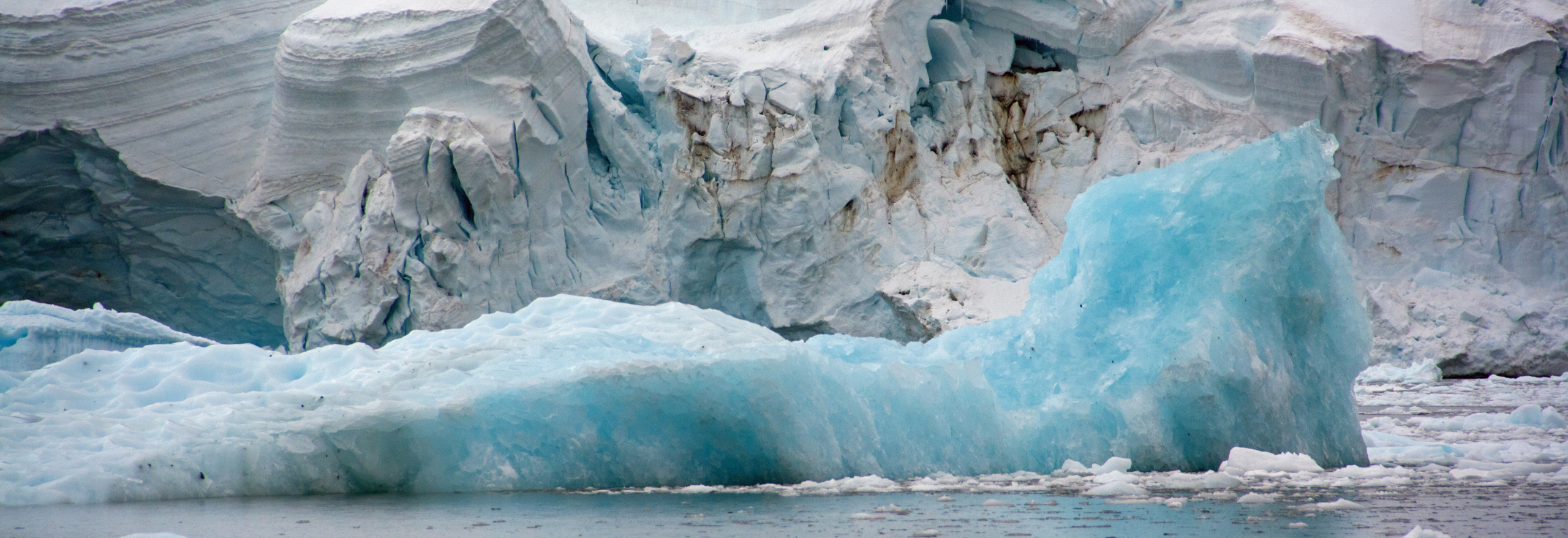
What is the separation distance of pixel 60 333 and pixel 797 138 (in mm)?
5600

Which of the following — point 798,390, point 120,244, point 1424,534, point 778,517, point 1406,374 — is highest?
point 1424,534

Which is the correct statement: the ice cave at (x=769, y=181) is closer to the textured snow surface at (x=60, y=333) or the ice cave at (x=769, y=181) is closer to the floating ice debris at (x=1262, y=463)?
the textured snow surface at (x=60, y=333)

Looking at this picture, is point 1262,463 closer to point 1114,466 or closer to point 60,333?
point 1114,466

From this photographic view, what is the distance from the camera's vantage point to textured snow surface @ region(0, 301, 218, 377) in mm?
5379

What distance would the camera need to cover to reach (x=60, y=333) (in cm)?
559

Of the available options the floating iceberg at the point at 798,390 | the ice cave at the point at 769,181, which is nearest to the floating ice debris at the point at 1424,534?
the floating iceberg at the point at 798,390

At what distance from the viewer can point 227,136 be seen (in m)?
9.80

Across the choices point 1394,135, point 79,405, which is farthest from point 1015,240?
point 79,405

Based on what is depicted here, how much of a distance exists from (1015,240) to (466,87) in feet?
16.8

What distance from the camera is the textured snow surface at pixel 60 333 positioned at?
538 cm

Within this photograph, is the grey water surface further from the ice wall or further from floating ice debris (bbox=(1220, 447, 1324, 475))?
the ice wall

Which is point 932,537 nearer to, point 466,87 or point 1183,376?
point 1183,376

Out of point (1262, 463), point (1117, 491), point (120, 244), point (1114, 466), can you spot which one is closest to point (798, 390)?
point (1117, 491)

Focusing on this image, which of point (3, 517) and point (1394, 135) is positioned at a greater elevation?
point (3, 517)
